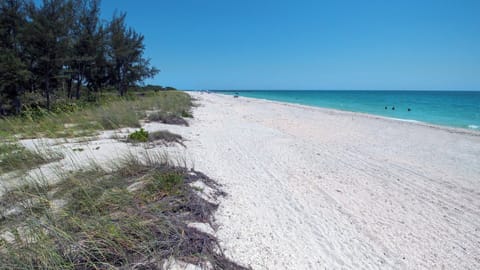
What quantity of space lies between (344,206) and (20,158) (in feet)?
20.7

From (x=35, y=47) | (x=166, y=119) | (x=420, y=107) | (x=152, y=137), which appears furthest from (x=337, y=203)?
(x=420, y=107)

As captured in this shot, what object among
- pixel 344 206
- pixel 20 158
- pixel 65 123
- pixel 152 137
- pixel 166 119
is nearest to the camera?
pixel 344 206

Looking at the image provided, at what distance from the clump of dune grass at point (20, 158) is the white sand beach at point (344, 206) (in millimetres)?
3094

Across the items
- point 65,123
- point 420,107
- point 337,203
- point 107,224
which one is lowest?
point 337,203

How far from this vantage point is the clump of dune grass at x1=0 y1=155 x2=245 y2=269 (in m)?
1.91

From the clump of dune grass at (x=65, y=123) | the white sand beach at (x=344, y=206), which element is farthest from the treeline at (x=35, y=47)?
the white sand beach at (x=344, y=206)

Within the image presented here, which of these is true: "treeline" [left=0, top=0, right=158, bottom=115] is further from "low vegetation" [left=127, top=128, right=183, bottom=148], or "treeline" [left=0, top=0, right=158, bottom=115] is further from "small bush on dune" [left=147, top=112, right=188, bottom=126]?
"low vegetation" [left=127, top=128, right=183, bottom=148]

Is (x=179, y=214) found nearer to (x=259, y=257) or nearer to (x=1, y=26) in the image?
(x=259, y=257)

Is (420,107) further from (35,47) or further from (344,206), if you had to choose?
(35,47)

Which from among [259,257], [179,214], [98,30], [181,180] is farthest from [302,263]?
[98,30]

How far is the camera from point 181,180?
12.1 feet

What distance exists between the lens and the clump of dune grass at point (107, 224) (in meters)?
1.91

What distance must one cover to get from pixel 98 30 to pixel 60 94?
677cm

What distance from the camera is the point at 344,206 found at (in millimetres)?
3953
